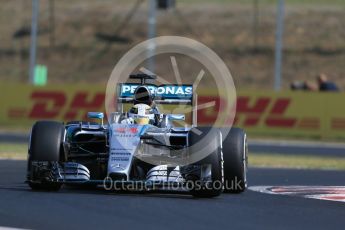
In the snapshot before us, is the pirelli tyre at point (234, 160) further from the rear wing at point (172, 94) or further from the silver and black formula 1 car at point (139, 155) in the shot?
the rear wing at point (172, 94)

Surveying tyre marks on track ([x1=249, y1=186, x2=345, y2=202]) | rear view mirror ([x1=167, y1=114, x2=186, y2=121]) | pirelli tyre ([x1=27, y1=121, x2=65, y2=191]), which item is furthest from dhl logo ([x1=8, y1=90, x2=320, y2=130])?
pirelli tyre ([x1=27, y1=121, x2=65, y2=191])

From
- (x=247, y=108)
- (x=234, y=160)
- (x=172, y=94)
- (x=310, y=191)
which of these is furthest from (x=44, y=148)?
(x=247, y=108)

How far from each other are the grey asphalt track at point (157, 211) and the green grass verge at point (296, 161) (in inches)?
288

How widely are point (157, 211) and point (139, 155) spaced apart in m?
2.19

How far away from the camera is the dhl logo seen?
3122cm

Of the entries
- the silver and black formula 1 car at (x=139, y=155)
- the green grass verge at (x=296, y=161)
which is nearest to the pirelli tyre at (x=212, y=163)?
the silver and black formula 1 car at (x=139, y=155)

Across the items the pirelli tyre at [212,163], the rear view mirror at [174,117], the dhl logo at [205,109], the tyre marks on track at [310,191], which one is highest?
the dhl logo at [205,109]

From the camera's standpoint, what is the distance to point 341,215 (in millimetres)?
11430

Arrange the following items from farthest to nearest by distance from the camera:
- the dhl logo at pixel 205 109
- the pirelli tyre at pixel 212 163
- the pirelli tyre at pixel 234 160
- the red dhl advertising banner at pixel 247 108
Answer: the dhl logo at pixel 205 109 < the red dhl advertising banner at pixel 247 108 < the pirelli tyre at pixel 234 160 < the pirelli tyre at pixel 212 163

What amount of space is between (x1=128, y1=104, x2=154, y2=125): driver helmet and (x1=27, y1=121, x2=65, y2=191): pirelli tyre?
1345 millimetres

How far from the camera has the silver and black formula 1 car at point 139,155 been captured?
12906 mm

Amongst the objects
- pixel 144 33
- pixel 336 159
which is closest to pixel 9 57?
pixel 144 33

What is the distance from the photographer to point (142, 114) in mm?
14352

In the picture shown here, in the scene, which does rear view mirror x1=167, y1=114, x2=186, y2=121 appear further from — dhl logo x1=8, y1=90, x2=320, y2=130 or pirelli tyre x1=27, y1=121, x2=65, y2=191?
dhl logo x1=8, y1=90, x2=320, y2=130
